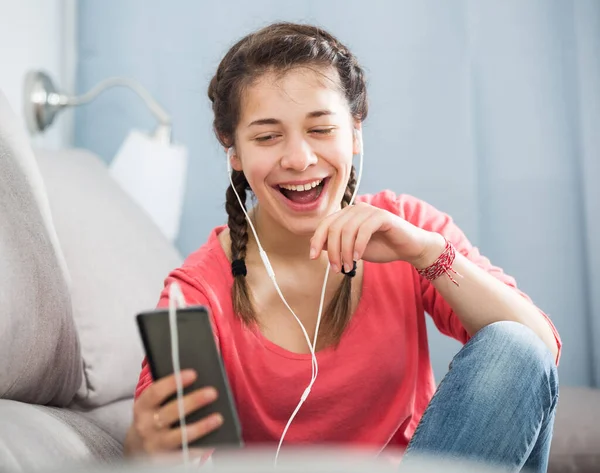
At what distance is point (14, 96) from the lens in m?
1.80

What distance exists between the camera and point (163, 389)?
79cm

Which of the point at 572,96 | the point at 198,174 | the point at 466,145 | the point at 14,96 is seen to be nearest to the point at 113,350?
the point at 14,96

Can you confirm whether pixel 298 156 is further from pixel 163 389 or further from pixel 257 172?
pixel 163 389

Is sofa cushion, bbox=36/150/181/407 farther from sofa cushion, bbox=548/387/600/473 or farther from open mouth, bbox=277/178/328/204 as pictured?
sofa cushion, bbox=548/387/600/473

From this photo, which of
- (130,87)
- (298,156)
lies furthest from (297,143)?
(130,87)

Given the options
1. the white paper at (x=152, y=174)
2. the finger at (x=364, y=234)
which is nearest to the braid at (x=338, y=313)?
the finger at (x=364, y=234)

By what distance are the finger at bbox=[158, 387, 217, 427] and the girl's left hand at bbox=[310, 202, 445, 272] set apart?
31 centimetres

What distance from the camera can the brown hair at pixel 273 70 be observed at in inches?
47.7

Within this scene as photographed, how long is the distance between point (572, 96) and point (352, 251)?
126cm

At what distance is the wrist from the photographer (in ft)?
3.67

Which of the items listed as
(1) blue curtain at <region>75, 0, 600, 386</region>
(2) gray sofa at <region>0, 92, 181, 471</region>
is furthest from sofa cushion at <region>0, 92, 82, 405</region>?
(1) blue curtain at <region>75, 0, 600, 386</region>

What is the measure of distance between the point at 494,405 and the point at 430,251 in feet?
0.87

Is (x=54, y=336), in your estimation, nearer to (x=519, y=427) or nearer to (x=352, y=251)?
(x=352, y=251)

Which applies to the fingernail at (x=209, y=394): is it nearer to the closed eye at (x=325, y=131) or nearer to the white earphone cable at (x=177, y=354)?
the white earphone cable at (x=177, y=354)
